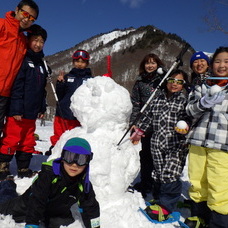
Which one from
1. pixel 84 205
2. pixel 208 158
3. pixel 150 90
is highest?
pixel 150 90

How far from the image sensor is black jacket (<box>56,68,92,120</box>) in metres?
3.22

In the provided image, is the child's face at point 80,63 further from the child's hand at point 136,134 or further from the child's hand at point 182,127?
the child's hand at point 182,127

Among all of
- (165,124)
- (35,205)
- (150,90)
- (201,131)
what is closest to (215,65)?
(201,131)

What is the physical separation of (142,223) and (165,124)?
102 centimetres

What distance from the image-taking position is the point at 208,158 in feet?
7.06

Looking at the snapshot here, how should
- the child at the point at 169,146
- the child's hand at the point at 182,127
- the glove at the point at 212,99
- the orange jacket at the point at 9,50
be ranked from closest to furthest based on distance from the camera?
the glove at the point at 212,99 < the child's hand at the point at 182,127 < the child at the point at 169,146 < the orange jacket at the point at 9,50

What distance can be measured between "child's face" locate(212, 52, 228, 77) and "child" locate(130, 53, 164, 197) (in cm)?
93

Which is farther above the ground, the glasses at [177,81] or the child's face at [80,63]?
the child's face at [80,63]

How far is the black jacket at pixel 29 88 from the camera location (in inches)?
111

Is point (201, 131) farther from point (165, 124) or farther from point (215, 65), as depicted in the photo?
point (215, 65)

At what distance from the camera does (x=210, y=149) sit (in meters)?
2.13

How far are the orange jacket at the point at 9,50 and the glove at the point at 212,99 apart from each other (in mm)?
2098

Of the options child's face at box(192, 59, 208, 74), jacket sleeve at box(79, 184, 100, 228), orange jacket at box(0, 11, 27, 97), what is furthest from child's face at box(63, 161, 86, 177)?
child's face at box(192, 59, 208, 74)

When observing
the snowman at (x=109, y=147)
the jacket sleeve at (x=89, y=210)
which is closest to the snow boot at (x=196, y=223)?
the snowman at (x=109, y=147)
